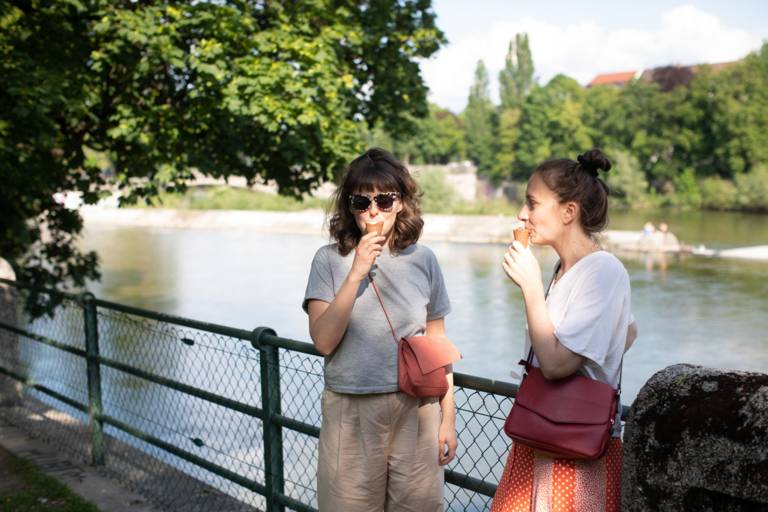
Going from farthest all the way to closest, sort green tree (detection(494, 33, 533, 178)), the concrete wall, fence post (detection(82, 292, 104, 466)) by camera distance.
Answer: green tree (detection(494, 33, 533, 178))
the concrete wall
fence post (detection(82, 292, 104, 466))

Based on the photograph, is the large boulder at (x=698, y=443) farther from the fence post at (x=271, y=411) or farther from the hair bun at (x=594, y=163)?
the fence post at (x=271, y=411)

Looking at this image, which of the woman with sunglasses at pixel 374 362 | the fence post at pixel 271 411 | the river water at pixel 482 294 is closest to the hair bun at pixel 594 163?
the woman with sunglasses at pixel 374 362

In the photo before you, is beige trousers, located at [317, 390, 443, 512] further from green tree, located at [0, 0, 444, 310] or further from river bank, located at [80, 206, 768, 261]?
river bank, located at [80, 206, 768, 261]

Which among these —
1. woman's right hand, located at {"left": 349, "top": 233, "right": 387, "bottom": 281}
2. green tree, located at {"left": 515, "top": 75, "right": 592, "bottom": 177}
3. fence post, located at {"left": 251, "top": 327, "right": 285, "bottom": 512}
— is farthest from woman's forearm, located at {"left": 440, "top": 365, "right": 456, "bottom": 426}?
green tree, located at {"left": 515, "top": 75, "right": 592, "bottom": 177}

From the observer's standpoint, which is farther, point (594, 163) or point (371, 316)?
point (371, 316)

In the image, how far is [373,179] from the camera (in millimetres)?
2541

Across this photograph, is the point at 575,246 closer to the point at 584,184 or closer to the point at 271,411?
the point at 584,184

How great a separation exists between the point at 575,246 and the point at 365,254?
23.2 inches

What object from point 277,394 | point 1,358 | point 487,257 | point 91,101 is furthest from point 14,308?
point 487,257

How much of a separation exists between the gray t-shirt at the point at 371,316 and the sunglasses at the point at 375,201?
16cm

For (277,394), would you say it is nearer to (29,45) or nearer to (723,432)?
(723,432)

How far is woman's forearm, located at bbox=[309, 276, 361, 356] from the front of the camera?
2461 millimetres

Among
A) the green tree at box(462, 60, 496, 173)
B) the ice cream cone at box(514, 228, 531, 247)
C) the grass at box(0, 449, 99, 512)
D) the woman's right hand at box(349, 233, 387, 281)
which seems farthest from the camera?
the green tree at box(462, 60, 496, 173)

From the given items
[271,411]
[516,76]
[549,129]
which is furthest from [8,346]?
[516,76]
